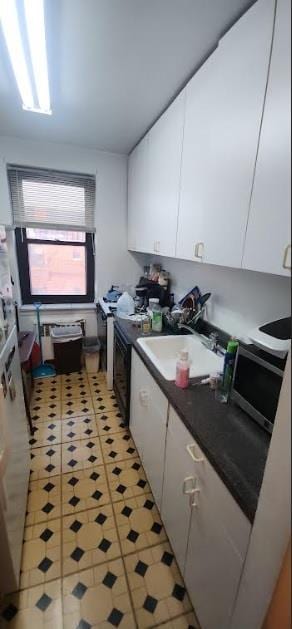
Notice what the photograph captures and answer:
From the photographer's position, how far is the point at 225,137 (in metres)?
1.02

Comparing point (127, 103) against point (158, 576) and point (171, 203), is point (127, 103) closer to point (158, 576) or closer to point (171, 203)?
point (171, 203)

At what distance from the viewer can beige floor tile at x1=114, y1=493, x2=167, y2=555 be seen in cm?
130

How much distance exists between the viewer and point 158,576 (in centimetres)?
118

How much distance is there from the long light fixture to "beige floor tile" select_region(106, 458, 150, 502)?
2286mm

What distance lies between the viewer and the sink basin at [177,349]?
1.56 metres

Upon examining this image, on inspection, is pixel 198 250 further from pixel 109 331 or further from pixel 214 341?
pixel 109 331

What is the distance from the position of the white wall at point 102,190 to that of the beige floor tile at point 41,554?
208 cm

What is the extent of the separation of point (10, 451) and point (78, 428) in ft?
3.48

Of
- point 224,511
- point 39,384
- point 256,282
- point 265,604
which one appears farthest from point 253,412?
point 39,384

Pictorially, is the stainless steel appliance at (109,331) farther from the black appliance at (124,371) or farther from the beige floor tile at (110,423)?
the beige floor tile at (110,423)

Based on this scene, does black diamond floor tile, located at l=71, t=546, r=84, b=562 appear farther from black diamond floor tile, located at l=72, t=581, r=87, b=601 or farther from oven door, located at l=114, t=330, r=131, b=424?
oven door, located at l=114, t=330, r=131, b=424

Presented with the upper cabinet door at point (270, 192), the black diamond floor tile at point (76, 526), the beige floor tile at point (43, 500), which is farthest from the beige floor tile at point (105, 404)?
the upper cabinet door at point (270, 192)

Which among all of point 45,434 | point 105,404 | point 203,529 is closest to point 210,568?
point 203,529

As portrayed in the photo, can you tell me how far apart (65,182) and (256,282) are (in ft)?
6.98
